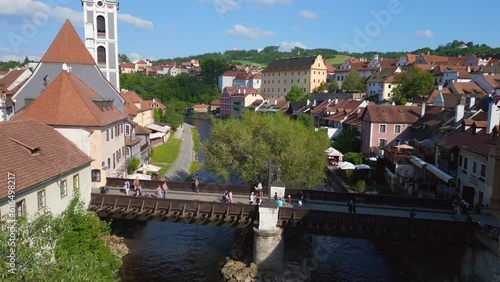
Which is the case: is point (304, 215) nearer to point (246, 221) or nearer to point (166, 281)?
point (246, 221)

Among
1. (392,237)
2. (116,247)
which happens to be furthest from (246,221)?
(116,247)

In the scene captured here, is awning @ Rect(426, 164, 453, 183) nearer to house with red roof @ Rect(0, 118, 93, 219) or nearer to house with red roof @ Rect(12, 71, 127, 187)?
house with red roof @ Rect(0, 118, 93, 219)

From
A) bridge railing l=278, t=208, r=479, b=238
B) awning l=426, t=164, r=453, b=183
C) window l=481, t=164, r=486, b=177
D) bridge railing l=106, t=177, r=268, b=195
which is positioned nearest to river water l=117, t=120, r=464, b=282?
bridge railing l=278, t=208, r=479, b=238

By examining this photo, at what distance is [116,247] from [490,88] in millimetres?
62053

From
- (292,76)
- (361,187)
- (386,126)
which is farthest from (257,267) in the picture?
(292,76)

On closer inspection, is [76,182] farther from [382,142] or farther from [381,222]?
[382,142]

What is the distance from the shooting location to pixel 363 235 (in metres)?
20.8

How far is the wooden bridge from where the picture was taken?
20.3m

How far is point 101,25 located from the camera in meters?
48.1

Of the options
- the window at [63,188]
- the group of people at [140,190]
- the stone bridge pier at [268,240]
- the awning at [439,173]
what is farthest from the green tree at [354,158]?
the window at [63,188]

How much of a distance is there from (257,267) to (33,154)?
12.9 metres

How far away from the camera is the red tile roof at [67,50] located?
120ft

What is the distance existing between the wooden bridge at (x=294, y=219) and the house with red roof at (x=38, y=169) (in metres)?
2.50

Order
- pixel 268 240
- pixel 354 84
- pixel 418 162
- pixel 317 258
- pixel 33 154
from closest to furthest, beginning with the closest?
pixel 33 154 < pixel 268 240 < pixel 317 258 < pixel 418 162 < pixel 354 84
